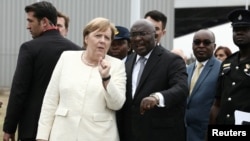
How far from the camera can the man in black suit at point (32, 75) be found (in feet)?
15.8

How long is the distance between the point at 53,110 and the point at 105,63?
62 cm

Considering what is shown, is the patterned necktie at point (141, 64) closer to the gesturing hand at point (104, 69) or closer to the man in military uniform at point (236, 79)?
→ the gesturing hand at point (104, 69)

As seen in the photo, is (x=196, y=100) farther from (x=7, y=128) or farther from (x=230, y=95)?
(x=7, y=128)

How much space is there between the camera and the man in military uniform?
163 inches

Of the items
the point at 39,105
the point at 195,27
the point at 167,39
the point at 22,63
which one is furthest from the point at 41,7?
the point at 195,27

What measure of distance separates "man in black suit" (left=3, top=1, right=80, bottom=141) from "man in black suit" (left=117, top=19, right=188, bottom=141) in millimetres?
800

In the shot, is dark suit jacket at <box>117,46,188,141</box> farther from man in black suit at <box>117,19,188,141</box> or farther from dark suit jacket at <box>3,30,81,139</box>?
dark suit jacket at <box>3,30,81,139</box>

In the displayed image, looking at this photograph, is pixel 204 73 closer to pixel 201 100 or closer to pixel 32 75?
pixel 201 100

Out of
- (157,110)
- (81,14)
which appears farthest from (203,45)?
(81,14)

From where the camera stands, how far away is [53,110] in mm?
4359

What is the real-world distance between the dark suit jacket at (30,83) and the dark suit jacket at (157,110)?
83 centimetres

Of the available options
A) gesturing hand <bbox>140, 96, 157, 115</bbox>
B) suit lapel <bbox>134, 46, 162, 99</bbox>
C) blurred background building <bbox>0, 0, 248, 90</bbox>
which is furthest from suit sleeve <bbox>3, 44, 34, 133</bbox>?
blurred background building <bbox>0, 0, 248, 90</bbox>

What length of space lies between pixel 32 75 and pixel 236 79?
5.72 feet

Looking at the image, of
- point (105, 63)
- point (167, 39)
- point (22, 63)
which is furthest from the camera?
point (167, 39)
